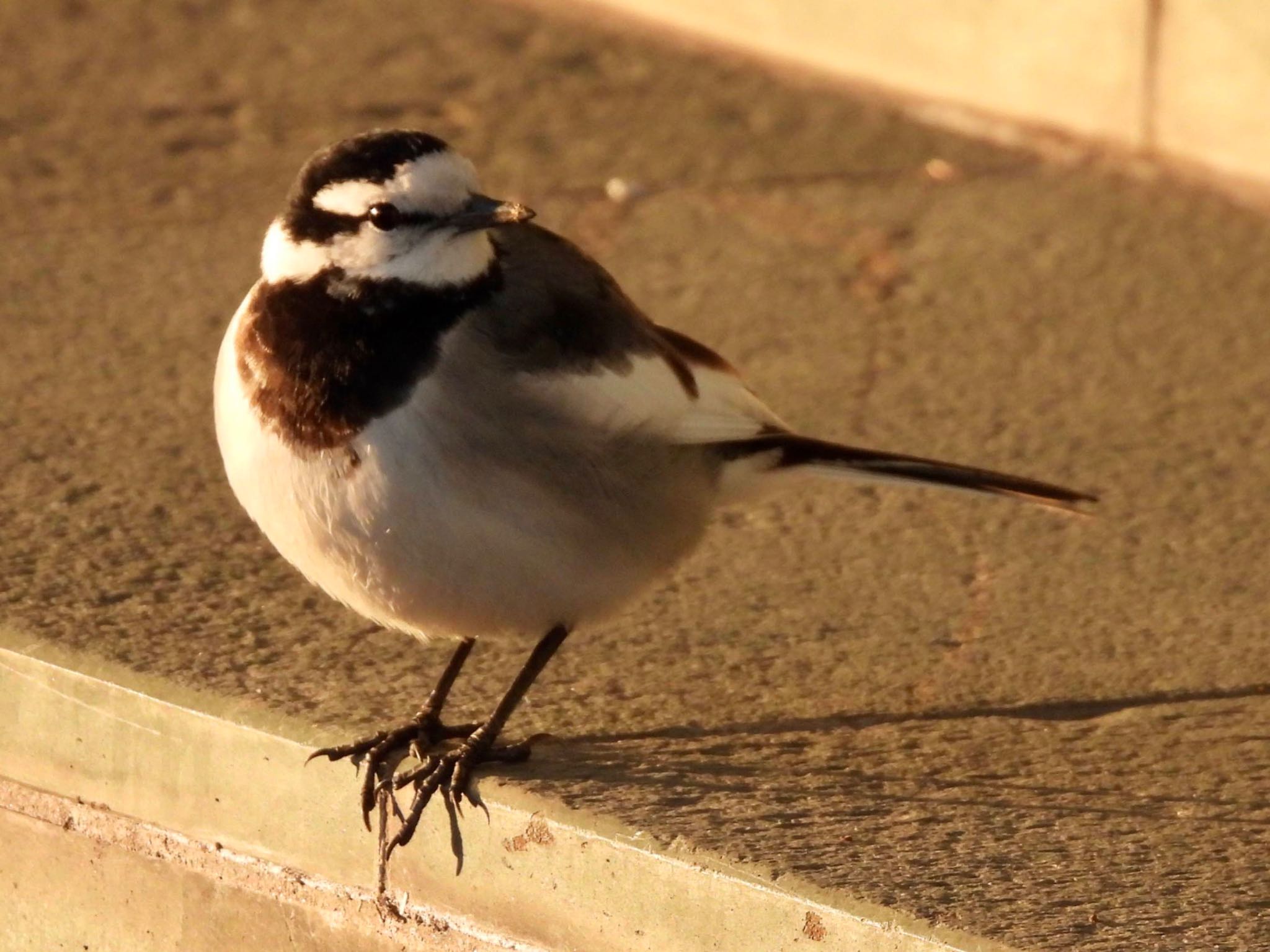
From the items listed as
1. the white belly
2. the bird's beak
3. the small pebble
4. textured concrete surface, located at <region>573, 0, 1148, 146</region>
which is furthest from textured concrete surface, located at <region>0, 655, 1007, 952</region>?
textured concrete surface, located at <region>573, 0, 1148, 146</region>

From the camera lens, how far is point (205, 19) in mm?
6961

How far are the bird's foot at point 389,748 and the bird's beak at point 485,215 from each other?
83 cm

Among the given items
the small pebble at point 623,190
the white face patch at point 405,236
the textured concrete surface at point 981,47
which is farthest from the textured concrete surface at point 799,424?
the white face patch at point 405,236

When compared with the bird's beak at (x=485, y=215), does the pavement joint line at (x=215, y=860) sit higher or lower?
lower

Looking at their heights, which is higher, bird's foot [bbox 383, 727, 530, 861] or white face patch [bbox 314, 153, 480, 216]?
white face patch [bbox 314, 153, 480, 216]

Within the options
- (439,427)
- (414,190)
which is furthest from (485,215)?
(439,427)

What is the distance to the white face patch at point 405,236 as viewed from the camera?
3.54 m

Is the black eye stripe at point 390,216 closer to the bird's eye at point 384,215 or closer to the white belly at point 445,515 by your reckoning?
the bird's eye at point 384,215

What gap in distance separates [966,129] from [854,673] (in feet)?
9.18

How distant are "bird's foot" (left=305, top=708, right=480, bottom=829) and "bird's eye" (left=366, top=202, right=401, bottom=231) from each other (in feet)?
2.71

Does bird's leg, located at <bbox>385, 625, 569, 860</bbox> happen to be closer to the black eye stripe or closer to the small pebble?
the black eye stripe

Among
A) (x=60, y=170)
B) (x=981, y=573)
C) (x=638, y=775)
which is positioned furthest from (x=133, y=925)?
(x=60, y=170)

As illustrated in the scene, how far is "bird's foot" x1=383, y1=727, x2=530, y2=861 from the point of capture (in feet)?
11.5

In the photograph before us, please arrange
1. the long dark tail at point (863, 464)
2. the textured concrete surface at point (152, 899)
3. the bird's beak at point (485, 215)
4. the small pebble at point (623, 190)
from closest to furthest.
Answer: the bird's beak at point (485, 215)
the textured concrete surface at point (152, 899)
the long dark tail at point (863, 464)
the small pebble at point (623, 190)
